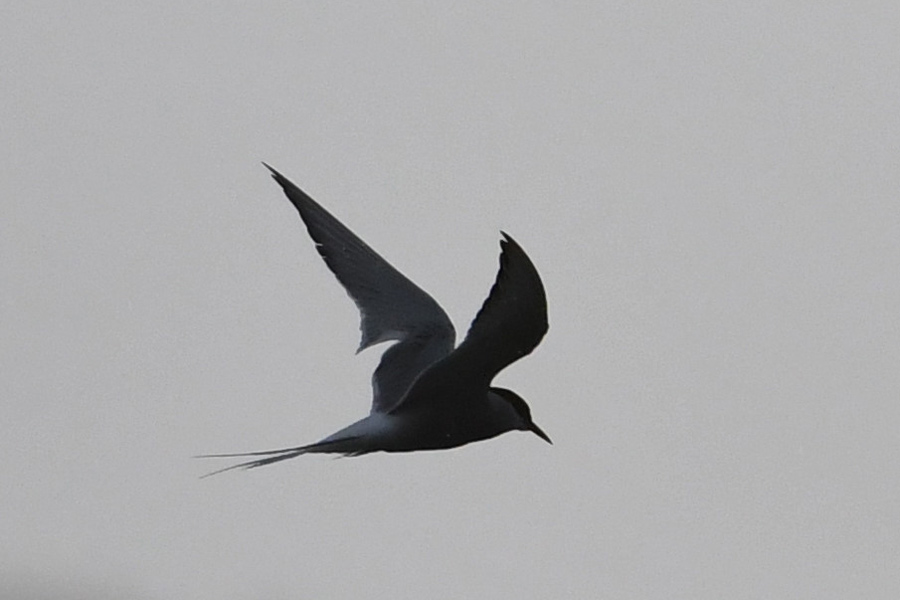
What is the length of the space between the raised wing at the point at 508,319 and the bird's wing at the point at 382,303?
1521mm

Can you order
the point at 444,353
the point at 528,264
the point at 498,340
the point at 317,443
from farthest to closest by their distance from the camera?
1. the point at 444,353
2. the point at 317,443
3. the point at 498,340
4. the point at 528,264

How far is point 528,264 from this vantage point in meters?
7.07

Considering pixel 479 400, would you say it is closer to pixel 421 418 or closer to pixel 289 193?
pixel 421 418

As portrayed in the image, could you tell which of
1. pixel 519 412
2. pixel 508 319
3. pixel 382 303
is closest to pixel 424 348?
pixel 382 303

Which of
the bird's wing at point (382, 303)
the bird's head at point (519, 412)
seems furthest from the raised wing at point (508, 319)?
the bird's wing at point (382, 303)

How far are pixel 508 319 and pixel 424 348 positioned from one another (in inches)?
85.7

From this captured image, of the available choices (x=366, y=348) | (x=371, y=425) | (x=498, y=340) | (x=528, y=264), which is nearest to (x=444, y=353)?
(x=366, y=348)

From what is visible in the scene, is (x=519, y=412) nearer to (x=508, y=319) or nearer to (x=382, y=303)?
(x=508, y=319)

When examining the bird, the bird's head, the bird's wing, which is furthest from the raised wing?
the bird's wing

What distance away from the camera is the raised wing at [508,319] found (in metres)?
7.14

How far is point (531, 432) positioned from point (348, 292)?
6.04 ft

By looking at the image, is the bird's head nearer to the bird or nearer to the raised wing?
the bird

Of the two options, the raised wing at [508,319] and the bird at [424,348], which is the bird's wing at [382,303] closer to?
the bird at [424,348]

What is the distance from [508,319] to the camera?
24.5 ft
